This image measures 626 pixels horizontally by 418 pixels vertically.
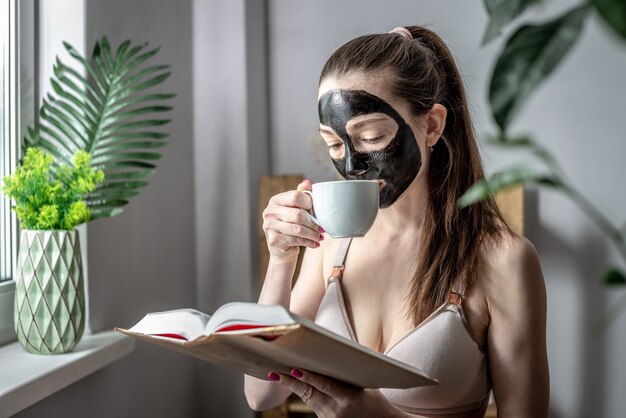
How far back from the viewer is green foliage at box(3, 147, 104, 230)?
136cm

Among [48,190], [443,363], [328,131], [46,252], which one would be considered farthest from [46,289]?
[443,363]

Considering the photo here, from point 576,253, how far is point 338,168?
4.94ft

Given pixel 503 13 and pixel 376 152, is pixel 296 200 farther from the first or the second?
pixel 503 13

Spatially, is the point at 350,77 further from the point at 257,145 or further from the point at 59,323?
the point at 257,145

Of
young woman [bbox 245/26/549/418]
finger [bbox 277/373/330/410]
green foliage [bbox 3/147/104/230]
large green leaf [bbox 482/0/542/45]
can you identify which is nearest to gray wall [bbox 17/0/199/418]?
green foliage [bbox 3/147/104/230]

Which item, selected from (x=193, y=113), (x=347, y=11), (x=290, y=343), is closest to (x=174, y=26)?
(x=193, y=113)

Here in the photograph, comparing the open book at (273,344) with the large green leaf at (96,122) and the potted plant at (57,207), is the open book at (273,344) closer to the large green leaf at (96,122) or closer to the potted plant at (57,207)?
the potted plant at (57,207)

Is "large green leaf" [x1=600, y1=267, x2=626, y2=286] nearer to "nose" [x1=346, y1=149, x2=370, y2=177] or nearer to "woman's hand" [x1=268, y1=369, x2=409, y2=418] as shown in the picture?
"woman's hand" [x1=268, y1=369, x2=409, y2=418]

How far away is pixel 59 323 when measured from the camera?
55.0 inches

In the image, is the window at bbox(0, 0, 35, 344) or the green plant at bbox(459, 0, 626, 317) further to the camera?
the window at bbox(0, 0, 35, 344)

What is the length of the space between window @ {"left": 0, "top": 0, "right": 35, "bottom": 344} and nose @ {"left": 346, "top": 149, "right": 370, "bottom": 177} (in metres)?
0.80

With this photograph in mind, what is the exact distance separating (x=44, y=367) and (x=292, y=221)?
1.84 feet

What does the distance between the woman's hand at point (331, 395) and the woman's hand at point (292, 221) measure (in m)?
0.28

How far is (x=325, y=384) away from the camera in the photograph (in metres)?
0.91
